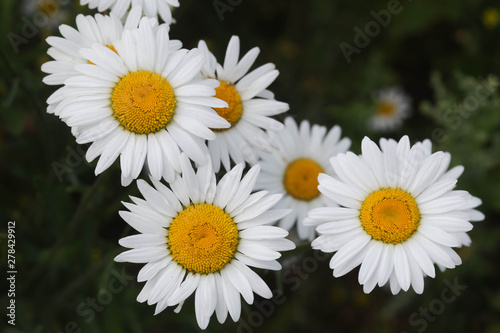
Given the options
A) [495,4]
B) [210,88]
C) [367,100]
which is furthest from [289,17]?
[210,88]

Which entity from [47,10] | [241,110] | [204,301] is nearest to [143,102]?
[241,110]

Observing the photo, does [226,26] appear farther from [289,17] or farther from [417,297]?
[417,297]

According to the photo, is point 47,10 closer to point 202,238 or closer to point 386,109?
point 202,238

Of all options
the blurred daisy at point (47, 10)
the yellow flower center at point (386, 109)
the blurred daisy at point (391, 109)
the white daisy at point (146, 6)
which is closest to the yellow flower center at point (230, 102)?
the white daisy at point (146, 6)

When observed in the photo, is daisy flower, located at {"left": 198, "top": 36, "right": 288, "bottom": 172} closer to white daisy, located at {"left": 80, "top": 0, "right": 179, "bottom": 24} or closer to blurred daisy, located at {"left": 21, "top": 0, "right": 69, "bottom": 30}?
white daisy, located at {"left": 80, "top": 0, "right": 179, "bottom": 24}

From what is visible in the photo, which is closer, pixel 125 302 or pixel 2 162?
pixel 125 302

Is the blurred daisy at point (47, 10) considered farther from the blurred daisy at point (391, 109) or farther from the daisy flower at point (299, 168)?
the blurred daisy at point (391, 109)

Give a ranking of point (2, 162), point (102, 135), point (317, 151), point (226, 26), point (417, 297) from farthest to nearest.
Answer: point (226, 26) < point (417, 297) < point (2, 162) < point (317, 151) < point (102, 135)
